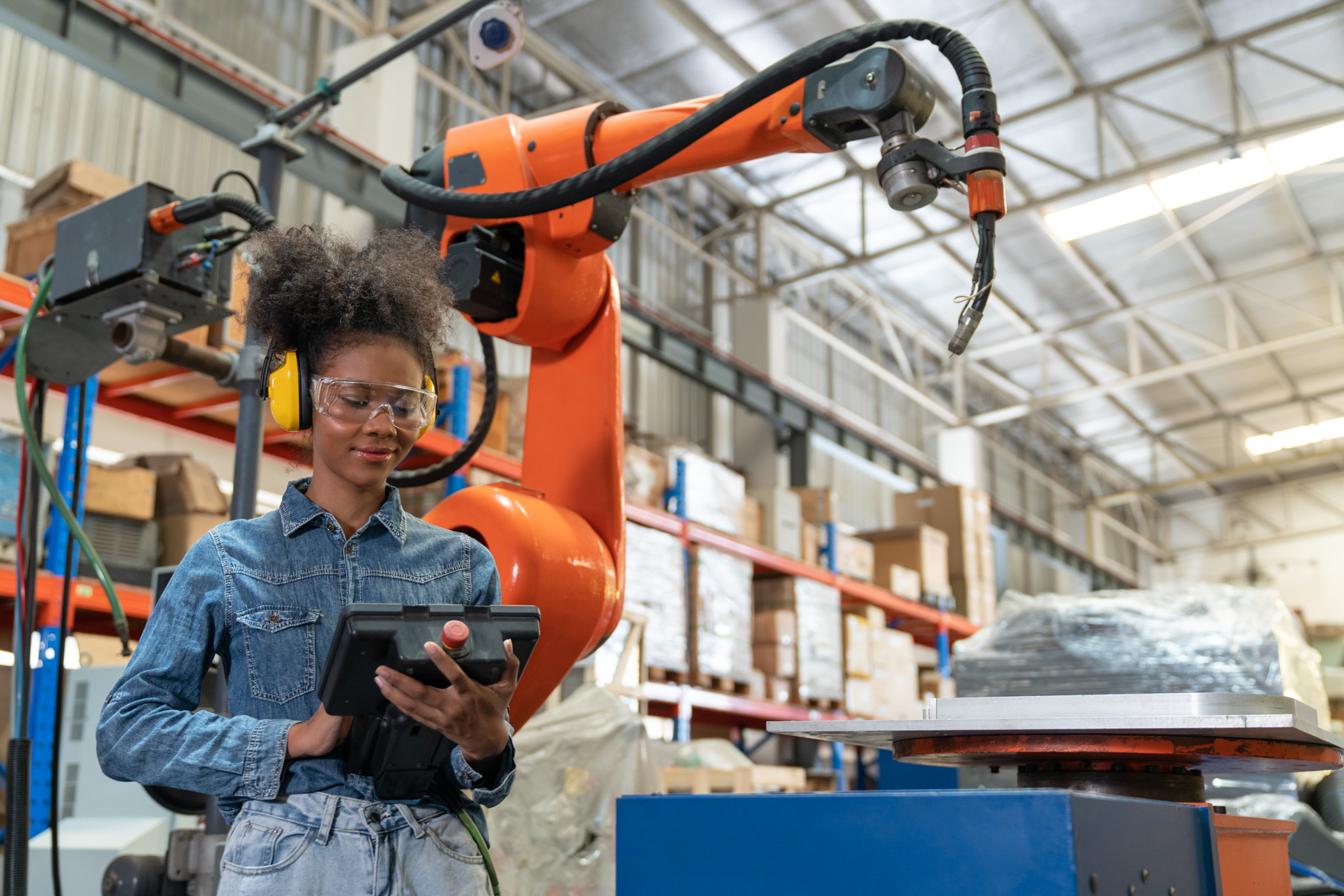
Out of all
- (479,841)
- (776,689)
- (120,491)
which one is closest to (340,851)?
(479,841)

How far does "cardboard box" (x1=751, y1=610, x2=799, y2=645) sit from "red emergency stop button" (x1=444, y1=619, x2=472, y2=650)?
22.5ft

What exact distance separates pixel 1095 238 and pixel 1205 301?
2243 millimetres

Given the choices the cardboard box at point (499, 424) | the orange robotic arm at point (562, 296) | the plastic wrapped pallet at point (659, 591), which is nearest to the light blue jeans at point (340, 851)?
the orange robotic arm at point (562, 296)

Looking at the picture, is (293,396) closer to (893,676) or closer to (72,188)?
A: (72,188)

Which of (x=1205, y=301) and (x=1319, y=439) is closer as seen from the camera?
(x=1205, y=301)

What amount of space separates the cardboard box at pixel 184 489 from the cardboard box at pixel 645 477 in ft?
8.76

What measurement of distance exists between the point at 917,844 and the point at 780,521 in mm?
7217

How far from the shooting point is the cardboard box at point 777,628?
7961 millimetres

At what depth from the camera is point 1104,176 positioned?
9.27 metres

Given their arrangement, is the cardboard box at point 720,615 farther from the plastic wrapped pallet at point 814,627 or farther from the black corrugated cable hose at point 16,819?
the black corrugated cable hose at point 16,819

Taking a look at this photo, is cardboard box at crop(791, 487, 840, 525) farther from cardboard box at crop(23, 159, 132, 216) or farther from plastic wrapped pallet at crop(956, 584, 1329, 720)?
cardboard box at crop(23, 159, 132, 216)

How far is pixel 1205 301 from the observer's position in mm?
13008

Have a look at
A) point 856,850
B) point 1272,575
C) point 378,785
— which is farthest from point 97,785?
point 1272,575

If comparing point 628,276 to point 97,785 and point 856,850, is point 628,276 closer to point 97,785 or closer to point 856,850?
point 97,785
